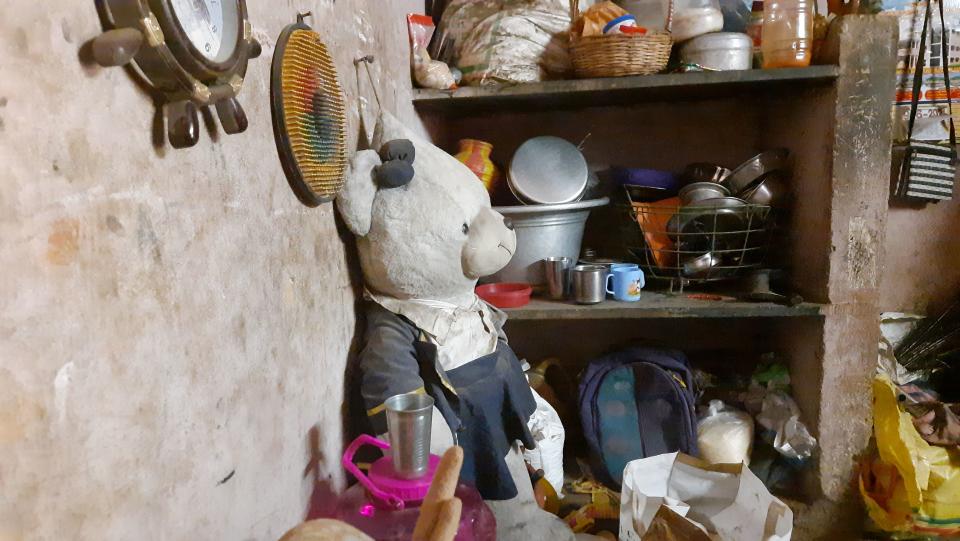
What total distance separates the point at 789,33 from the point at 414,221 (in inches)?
38.6

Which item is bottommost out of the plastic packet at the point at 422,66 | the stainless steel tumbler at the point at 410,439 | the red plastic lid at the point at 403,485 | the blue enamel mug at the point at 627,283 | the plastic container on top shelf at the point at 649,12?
the red plastic lid at the point at 403,485

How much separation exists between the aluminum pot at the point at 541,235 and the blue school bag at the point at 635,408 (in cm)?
30

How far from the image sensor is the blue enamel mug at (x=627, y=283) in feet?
5.02

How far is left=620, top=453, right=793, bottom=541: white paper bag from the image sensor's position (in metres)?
1.15

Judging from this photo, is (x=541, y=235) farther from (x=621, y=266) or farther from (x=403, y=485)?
(x=403, y=485)

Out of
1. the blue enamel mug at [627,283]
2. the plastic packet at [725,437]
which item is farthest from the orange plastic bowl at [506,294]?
the plastic packet at [725,437]

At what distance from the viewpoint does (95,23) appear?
53 cm

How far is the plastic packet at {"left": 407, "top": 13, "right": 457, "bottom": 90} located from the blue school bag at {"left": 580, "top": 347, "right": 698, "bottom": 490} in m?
0.84

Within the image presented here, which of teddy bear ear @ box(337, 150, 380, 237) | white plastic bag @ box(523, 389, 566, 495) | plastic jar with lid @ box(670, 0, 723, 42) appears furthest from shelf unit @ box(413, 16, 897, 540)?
teddy bear ear @ box(337, 150, 380, 237)

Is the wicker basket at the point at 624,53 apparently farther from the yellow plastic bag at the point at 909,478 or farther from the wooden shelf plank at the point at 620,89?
the yellow plastic bag at the point at 909,478

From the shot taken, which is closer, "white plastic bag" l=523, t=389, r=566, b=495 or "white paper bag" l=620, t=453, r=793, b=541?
"white paper bag" l=620, t=453, r=793, b=541

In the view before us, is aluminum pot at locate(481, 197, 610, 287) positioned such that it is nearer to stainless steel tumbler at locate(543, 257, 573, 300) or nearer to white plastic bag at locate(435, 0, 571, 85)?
stainless steel tumbler at locate(543, 257, 573, 300)

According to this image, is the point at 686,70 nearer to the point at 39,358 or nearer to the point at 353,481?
the point at 353,481

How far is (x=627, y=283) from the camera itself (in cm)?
153
